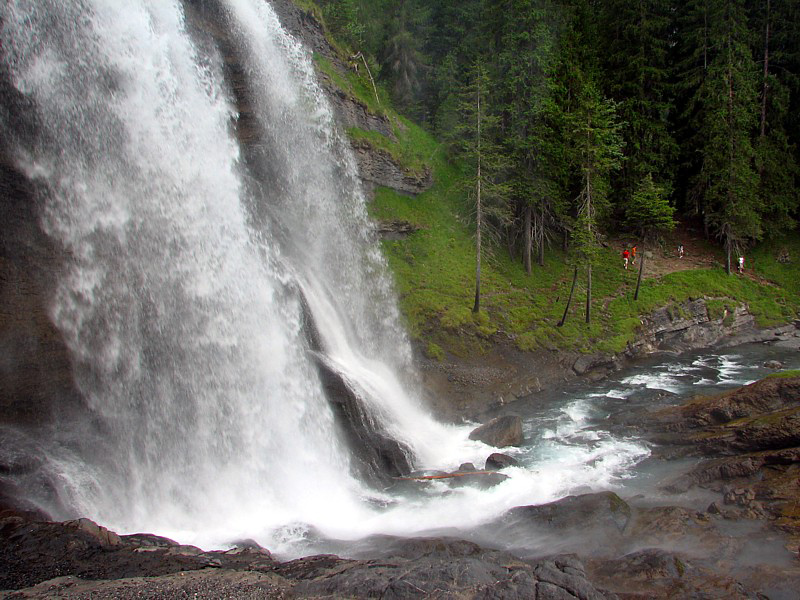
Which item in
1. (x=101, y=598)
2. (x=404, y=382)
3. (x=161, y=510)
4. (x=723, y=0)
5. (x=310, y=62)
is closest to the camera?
(x=101, y=598)

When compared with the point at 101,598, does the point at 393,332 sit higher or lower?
higher

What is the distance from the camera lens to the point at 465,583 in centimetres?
818

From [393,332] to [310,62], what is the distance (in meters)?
16.1

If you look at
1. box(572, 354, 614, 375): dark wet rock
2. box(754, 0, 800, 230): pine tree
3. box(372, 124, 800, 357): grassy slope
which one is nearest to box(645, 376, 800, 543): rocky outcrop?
box(572, 354, 614, 375): dark wet rock

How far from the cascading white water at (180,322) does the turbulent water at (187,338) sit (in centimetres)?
5

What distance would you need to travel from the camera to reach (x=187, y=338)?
1520 centimetres

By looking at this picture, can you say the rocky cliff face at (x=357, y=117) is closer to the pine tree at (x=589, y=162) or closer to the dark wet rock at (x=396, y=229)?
the dark wet rock at (x=396, y=229)

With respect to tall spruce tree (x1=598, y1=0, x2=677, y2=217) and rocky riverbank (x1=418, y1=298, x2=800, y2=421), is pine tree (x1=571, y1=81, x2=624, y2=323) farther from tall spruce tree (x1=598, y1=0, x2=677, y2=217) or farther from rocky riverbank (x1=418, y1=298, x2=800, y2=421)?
tall spruce tree (x1=598, y1=0, x2=677, y2=217)

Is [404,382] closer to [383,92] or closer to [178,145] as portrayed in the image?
[178,145]

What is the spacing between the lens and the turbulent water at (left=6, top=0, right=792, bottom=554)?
1310cm

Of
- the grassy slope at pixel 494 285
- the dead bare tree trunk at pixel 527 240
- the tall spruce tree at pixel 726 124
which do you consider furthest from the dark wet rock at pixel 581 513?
the tall spruce tree at pixel 726 124

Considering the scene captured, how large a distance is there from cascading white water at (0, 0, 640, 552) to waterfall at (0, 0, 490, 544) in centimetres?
5

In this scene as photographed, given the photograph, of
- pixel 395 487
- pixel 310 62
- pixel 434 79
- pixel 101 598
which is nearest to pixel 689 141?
pixel 434 79

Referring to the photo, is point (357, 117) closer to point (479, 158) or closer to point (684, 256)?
point (479, 158)
